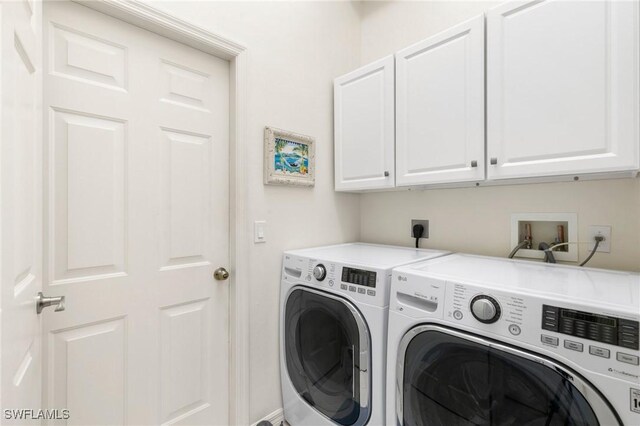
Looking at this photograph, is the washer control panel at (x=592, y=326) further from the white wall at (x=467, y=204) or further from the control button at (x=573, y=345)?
Result: the white wall at (x=467, y=204)

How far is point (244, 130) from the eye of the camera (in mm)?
1526

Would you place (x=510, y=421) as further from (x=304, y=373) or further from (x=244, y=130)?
(x=244, y=130)

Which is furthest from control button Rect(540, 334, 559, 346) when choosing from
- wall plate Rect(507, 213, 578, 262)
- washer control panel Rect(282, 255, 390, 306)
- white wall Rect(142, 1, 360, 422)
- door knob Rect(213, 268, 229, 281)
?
door knob Rect(213, 268, 229, 281)

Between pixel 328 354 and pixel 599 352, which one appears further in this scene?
pixel 328 354

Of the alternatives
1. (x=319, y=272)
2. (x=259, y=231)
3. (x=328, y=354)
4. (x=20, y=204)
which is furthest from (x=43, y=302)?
(x=328, y=354)

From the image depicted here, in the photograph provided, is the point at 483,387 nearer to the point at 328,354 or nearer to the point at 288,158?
the point at 328,354

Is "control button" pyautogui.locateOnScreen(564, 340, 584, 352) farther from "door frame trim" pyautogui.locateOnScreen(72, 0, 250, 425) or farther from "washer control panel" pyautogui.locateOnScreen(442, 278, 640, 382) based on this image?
"door frame trim" pyautogui.locateOnScreen(72, 0, 250, 425)

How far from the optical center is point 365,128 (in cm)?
178

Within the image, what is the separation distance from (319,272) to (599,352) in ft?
3.23

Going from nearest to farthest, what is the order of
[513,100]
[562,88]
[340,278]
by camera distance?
[562,88], [513,100], [340,278]

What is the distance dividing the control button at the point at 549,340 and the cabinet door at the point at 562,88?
0.69 metres

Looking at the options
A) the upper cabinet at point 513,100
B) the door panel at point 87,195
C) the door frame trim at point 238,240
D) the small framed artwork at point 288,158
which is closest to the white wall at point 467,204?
the upper cabinet at point 513,100

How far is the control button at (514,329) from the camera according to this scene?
83cm

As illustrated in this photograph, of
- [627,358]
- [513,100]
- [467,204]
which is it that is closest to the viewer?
[627,358]
